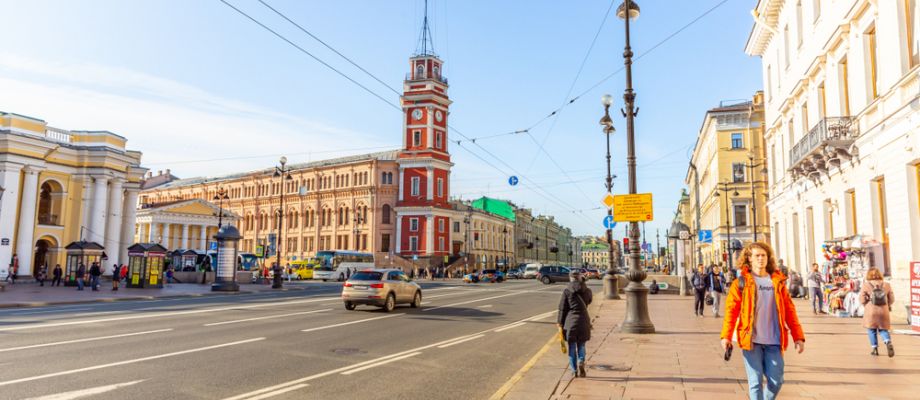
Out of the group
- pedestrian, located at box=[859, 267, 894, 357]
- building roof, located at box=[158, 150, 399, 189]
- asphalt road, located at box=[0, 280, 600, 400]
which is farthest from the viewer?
building roof, located at box=[158, 150, 399, 189]

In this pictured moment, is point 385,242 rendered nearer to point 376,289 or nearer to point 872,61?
point 376,289

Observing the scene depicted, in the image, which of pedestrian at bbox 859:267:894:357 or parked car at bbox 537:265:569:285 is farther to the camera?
parked car at bbox 537:265:569:285

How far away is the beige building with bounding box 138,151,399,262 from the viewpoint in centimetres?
7669

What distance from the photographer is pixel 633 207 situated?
47.1ft

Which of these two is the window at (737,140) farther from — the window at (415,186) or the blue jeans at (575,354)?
the blue jeans at (575,354)

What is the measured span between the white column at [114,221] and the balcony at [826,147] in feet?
162

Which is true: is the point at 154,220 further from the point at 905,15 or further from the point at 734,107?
the point at 905,15

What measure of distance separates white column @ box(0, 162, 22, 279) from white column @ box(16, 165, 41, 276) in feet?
1.89

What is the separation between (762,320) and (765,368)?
18.6 inches

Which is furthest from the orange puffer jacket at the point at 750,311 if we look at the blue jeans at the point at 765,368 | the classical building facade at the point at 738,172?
the classical building facade at the point at 738,172

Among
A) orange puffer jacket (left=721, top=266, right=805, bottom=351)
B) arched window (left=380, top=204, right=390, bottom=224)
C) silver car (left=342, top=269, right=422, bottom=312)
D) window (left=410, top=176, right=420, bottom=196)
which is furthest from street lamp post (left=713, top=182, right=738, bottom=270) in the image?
orange puffer jacket (left=721, top=266, right=805, bottom=351)

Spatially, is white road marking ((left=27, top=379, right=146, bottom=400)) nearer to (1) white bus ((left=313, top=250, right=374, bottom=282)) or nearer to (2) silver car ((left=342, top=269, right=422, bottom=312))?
(2) silver car ((left=342, top=269, right=422, bottom=312))

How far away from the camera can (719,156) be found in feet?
182

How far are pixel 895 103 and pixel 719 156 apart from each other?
4242 cm
